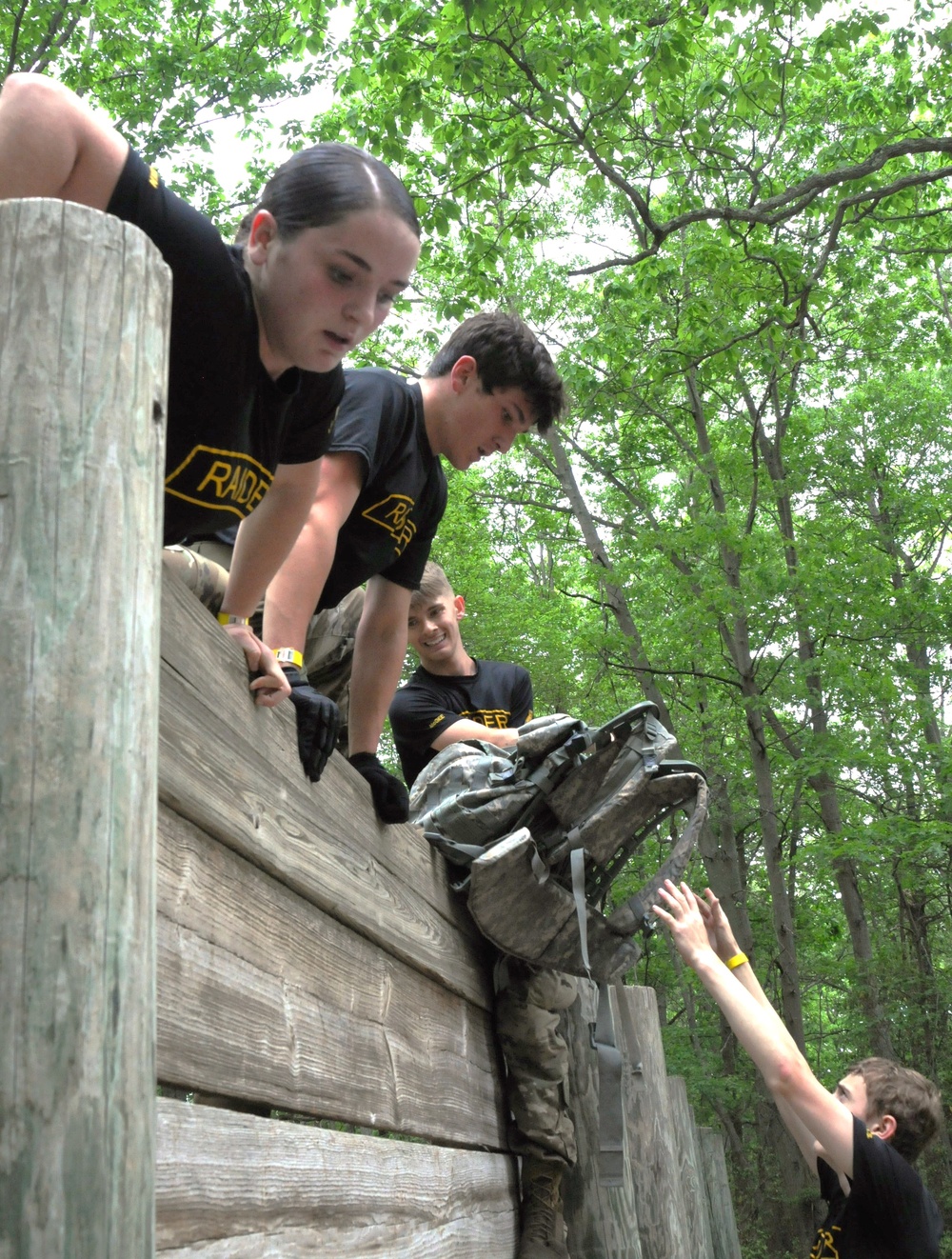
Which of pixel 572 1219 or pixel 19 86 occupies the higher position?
pixel 19 86

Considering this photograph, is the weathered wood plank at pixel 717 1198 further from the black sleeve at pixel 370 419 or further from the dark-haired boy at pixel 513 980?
the black sleeve at pixel 370 419

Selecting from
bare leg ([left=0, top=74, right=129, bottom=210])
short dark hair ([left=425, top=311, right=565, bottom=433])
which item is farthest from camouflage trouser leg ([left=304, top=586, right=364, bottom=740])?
bare leg ([left=0, top=74, right=129, bottom=210])

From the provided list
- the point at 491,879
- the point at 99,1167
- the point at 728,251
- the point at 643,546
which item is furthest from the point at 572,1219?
the point at 643,546

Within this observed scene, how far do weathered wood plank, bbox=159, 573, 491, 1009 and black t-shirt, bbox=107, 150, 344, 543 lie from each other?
1.31ft

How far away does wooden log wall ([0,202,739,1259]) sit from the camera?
97 cm

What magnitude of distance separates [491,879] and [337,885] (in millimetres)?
1194

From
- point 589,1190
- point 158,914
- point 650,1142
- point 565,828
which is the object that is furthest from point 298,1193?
point 650,1142

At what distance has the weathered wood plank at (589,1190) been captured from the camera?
3.96 meters

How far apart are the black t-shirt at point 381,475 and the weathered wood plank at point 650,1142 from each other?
221cm

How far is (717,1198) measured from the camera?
6.73 metres

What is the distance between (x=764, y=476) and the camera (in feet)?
44.8

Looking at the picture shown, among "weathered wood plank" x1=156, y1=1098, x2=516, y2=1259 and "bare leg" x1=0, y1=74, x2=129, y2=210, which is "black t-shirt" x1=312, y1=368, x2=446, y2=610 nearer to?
"bare leg" x1=0, y1=74, x2=129, y2=210

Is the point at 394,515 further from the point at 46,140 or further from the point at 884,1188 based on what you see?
the point at 884,1188

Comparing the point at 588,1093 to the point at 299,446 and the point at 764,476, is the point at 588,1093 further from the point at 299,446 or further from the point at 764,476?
the point at 764,476
